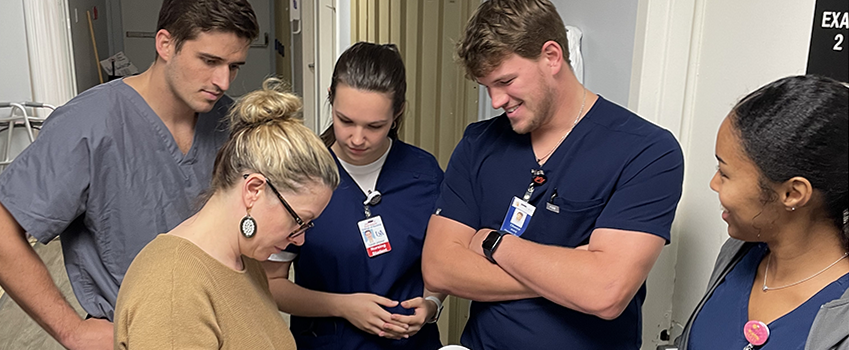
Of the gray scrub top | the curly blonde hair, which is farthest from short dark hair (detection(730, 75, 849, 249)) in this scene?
the gray scrub top

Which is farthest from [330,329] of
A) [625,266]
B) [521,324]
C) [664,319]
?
[664,319]

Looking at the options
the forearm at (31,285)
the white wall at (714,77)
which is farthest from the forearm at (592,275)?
the forearm at (31,285)

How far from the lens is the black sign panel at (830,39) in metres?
0.99

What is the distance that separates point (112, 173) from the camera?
4.28 ft

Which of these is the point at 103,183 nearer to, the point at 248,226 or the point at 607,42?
the point at 248,226

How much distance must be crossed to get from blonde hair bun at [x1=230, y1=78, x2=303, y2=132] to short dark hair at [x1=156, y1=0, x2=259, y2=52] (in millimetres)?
247

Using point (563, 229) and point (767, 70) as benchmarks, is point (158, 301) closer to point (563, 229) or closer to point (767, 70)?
point (563, 229)

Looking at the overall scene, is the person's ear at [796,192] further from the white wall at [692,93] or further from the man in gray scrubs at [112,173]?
the man in gray scrubs at [112,173]

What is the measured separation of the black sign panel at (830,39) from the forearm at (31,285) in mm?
1485

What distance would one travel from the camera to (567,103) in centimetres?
128

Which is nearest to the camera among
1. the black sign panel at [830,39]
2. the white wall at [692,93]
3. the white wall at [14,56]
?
the black sign panel at [830,39]

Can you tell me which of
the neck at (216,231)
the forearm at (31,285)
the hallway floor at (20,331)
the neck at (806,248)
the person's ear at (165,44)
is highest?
the person's ear at (165,44)

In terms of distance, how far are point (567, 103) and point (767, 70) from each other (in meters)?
0.38

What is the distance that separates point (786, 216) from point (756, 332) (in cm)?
19
